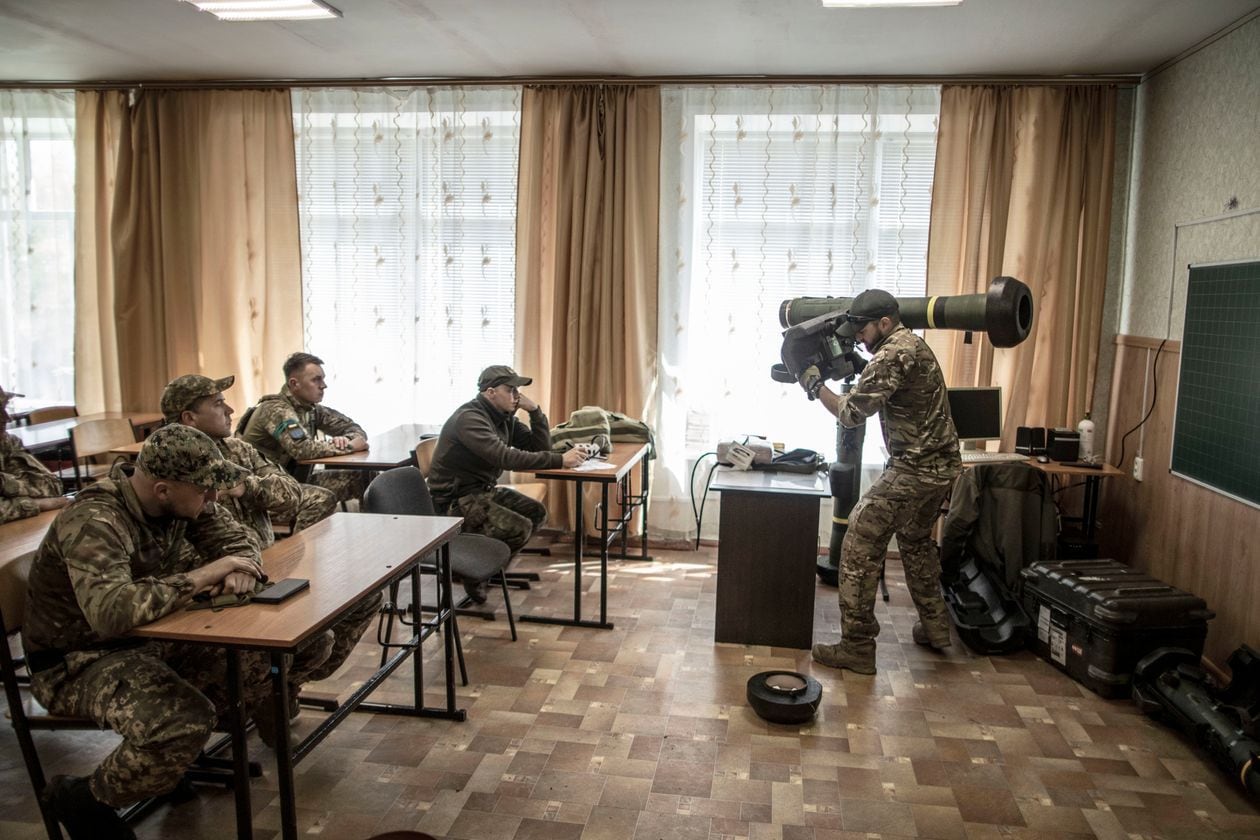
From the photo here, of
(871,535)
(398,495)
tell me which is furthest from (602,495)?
(871,535)

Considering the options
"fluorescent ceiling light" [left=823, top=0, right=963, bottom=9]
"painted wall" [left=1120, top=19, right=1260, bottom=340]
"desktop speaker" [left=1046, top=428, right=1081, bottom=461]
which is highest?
"fluorescent ceiling light" [left=823, top=0, right=963, bottom=9]

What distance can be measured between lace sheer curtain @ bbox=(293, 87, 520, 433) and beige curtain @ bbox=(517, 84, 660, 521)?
6.5 inches

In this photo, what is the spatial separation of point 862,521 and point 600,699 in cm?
128

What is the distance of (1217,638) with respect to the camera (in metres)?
3.55

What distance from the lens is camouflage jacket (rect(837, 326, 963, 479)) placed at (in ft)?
11.2

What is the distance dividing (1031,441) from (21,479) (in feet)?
14.9

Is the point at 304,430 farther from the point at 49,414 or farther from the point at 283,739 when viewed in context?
the point at 283,739

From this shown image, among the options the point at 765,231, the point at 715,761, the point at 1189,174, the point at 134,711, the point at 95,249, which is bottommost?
→ the point at 715,761

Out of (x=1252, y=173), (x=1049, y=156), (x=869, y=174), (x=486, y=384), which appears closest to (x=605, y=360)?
(x=486, y=384)

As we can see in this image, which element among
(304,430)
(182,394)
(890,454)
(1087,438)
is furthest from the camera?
(1087,438)

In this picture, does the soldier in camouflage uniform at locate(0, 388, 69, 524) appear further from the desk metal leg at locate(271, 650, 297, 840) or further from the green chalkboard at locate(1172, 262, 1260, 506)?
the green chalkboard at locate(1172, 262, 1260, 506)

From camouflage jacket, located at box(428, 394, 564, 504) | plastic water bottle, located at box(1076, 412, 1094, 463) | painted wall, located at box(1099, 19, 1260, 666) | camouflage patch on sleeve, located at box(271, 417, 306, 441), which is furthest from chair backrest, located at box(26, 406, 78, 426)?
painted wall, located at box(1099, 19, 1260, 666)

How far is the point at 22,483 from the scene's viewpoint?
10.7 ft

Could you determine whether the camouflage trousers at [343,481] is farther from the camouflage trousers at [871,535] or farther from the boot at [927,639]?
the boot at [927,639]
